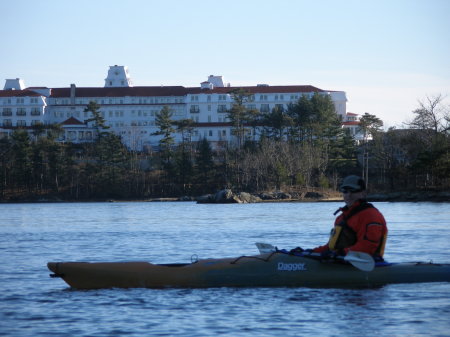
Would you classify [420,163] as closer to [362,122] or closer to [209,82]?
[362,122]

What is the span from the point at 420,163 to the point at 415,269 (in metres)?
64.4

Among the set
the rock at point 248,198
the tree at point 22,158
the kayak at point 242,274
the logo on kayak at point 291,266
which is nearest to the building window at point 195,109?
the tree at point 22,158

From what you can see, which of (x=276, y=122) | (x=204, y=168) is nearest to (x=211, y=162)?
(x=204, y=168)

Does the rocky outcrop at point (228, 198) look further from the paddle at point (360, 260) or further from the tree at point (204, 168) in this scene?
the paddle at point (360, 260)

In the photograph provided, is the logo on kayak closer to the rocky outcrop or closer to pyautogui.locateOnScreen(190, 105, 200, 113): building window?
Result: the rocky outcrop

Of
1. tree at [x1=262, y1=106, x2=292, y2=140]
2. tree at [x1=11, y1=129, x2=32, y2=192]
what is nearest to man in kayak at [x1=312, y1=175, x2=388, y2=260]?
tree at [x1=262, y1=106, x2=292, y2=140]

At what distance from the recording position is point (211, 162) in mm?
112562

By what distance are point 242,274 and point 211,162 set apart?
95.3 metres

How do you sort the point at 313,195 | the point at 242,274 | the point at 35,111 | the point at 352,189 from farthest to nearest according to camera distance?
the point at 35,111 → the point at 313,195 → the point at 242,274 → the point at 352,189

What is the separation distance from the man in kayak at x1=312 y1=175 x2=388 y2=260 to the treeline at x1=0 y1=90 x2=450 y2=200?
282 ft

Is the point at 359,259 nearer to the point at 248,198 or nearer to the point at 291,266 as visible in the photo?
the point at 291,266

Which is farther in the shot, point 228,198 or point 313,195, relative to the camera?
point 313,195

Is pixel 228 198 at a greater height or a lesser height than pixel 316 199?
greater

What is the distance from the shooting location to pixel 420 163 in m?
80.0
